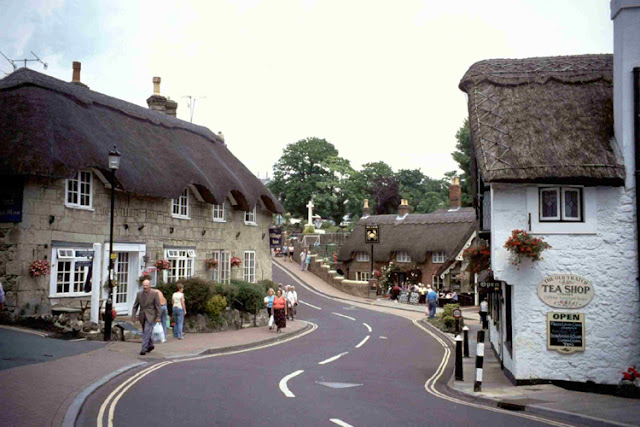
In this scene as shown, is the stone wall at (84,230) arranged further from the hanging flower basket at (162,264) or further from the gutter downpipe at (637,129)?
the gutter downpipe at (637,129)

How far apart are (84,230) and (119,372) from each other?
31.3ft

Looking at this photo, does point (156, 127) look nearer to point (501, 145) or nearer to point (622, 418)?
point (501, 145)

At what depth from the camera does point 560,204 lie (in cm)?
1376

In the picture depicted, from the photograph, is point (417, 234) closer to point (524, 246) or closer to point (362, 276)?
point (362, 276)

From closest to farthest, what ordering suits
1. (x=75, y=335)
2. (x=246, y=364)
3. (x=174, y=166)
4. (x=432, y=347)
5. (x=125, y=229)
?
(x=246, y=364)
(x=75, y=335)
(x=432, y=347)
(x=125, y=229)
(x=174, y=166)

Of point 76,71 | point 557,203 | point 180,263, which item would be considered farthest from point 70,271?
point 557,203

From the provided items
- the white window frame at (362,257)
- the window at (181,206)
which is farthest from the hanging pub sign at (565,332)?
the white window frame at (362,257)

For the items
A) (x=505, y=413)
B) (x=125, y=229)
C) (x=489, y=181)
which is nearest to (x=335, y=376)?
(x=505, y=413)

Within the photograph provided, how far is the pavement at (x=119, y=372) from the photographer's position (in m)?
9.55

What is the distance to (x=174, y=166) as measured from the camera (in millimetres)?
26047

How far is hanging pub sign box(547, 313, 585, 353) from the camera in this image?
1329 cm

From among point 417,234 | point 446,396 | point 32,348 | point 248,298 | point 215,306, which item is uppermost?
point 417,234

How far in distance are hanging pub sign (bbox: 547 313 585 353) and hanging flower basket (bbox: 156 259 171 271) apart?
1609cm

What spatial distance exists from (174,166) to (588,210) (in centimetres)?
1724
